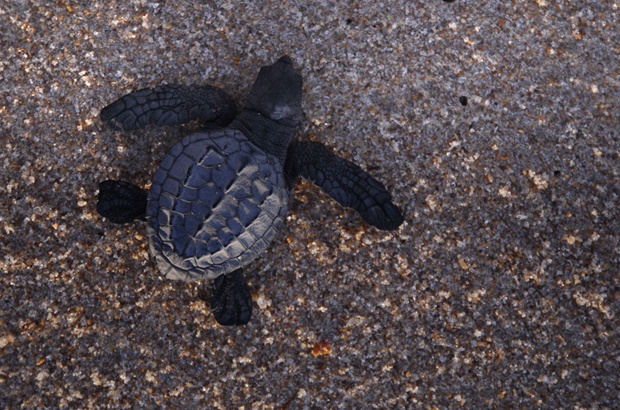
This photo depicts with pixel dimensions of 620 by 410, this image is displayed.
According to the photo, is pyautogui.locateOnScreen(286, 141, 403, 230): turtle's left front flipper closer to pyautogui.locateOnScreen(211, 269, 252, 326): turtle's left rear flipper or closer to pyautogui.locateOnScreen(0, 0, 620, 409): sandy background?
pyautogui.locateOnScreen(0, 0, 620, 409): sandy background

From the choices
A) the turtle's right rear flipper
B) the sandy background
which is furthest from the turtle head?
the turtle's right rear flipper

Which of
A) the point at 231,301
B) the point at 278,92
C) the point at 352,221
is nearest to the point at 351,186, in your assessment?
the point at 352,221

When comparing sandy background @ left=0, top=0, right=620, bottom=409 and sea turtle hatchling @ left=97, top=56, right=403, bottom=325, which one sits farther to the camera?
sandy background @ left=0, top=0, right=620, bottom=409

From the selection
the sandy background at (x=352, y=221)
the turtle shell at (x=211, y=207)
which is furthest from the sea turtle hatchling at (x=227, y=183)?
the sandy background at (x=352, y=221)

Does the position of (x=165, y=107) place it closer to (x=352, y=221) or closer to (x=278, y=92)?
(x=278, y=92)

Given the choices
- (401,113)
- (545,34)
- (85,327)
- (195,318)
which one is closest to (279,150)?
(401,113)

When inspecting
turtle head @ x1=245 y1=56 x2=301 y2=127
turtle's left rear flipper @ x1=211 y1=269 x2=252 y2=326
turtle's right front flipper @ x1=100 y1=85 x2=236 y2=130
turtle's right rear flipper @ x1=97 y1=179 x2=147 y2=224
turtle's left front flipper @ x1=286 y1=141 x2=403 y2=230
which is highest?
turtle head @ x1=245 y1=56 x2=301 y2=127
